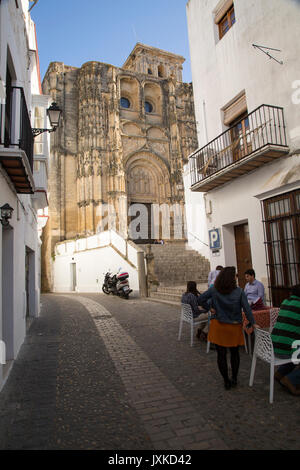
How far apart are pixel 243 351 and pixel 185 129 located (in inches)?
1074

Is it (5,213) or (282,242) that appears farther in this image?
(282,242)

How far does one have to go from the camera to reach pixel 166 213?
27.7 meters

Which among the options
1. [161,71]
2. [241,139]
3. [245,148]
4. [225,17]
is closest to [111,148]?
[161,71]

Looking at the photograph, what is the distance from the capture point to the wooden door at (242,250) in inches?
352

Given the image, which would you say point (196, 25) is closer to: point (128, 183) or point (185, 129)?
point (128, 183)

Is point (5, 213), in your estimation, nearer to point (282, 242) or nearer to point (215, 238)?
point (282, 242)

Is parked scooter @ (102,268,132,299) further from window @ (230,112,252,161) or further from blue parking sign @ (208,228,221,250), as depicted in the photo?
window @ (230,112,252,161)

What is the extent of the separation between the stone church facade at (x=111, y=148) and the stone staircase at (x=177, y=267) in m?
8.42

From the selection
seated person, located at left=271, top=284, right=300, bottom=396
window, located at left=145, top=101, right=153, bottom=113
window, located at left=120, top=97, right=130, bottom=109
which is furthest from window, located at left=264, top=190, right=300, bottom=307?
window, located at left=145, top=101, right=153, bottom=113

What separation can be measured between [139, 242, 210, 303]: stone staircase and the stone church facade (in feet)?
27.6

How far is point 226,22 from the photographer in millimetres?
9734

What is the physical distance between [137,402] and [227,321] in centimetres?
141

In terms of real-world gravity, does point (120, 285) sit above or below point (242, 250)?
below

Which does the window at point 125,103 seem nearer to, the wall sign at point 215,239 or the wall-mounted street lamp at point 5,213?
the wall sign at point 215,239
